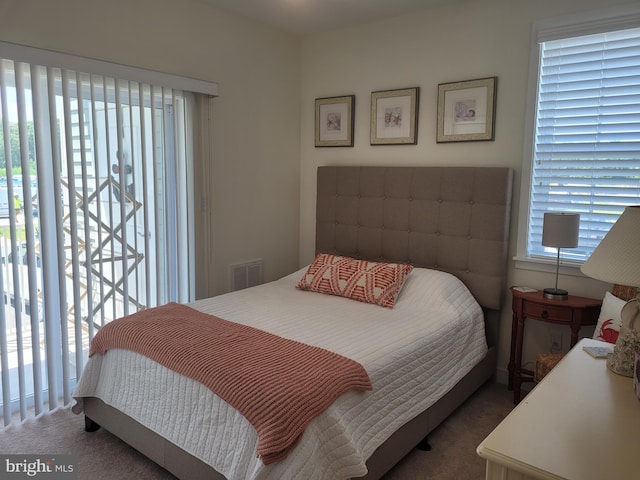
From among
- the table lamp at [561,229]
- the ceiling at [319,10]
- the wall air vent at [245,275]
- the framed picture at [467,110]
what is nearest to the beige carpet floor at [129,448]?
the table lamp at [561,229]

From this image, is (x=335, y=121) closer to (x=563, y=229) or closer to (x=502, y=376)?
(x=563, y=229)

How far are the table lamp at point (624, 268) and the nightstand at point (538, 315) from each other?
3.41ft

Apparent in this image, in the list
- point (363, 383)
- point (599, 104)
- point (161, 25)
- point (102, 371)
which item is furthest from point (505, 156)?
point (102, 371)

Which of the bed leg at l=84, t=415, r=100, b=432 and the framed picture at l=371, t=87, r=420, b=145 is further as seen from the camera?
the framed picture at l=371, t=87, r=420, b=145

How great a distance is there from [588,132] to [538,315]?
108 cm

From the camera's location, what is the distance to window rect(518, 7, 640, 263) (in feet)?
8.36

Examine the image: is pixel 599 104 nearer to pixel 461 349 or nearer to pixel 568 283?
pixel 568 283

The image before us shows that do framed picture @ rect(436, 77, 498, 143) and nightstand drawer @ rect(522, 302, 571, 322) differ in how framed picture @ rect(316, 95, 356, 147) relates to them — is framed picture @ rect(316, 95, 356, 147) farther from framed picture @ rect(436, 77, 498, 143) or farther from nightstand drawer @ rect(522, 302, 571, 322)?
nightstand drawer @ rect(522, 302, 571, 322)

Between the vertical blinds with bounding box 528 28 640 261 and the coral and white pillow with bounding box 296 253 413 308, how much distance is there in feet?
3.08

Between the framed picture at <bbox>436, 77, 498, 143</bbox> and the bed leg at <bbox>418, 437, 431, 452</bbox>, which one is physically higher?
the framed picture at <bbox>436, 77, 498, 143</bbox>

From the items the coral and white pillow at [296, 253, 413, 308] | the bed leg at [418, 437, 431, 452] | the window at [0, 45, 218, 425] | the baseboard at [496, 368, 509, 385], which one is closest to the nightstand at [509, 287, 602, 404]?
the baseboard at [496, 368, 509, 385]

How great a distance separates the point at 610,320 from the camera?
89.3 inches

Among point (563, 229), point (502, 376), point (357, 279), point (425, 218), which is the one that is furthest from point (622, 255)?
point (502, 376)

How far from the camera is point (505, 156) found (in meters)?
2.98
